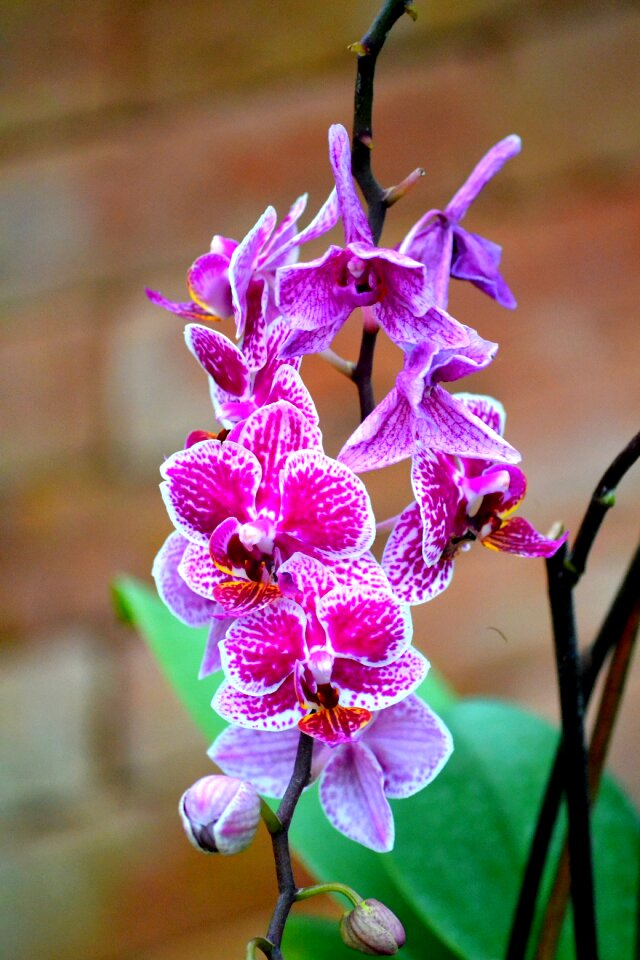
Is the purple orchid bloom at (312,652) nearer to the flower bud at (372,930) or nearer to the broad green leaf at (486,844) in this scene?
the flower bud at (372,930)

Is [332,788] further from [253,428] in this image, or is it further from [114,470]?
[114,470]

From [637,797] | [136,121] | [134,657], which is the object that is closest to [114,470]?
[134,657]

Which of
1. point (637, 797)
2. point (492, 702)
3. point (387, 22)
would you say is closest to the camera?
point (387, 22)

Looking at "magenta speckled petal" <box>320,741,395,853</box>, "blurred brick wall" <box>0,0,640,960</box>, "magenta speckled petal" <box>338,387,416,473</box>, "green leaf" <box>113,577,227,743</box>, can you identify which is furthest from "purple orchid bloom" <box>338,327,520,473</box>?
"blurred brick wall" <box>0,0,640,960</box>

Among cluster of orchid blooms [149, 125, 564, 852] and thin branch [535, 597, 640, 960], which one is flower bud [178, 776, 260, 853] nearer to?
cluster of orchid blooms [149, 125, 564, 852]

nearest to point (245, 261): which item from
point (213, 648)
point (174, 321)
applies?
point (213, 648)

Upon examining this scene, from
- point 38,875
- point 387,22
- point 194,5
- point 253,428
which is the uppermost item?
point 194,5

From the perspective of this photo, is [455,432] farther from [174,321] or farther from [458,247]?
[174,321]
